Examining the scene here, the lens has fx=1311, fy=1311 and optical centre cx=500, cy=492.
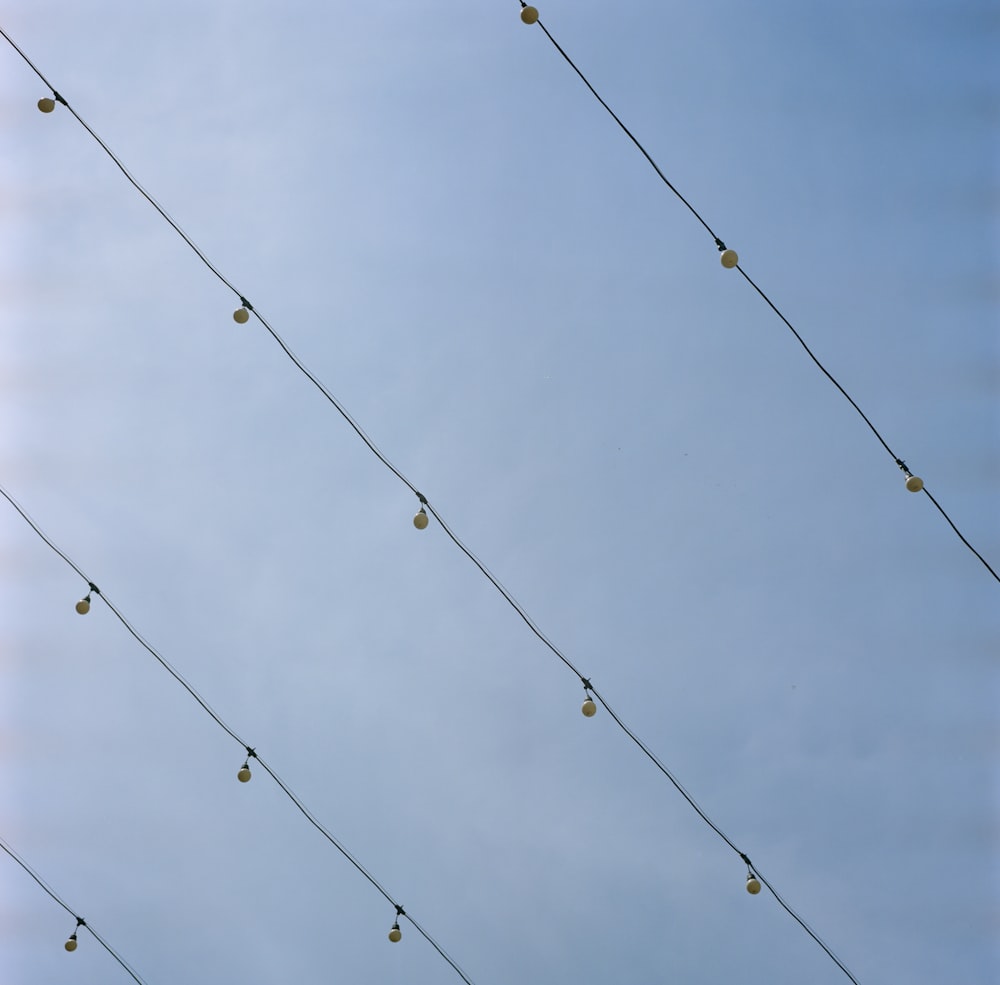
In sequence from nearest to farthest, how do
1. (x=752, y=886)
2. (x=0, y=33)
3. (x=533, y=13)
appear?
(x=533, y=13) → (x=0, y=33) → (x=752, y=886)

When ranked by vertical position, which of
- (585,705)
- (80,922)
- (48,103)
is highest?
(48,103)

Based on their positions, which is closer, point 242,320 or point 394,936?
point 242,320

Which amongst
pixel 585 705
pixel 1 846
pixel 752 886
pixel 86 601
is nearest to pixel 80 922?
pixel 1 846

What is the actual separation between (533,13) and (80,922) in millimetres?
6635

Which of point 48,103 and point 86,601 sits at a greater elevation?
point 48,103

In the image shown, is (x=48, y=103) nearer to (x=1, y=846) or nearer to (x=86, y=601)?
(x=86, y=601)

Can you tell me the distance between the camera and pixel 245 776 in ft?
27.1

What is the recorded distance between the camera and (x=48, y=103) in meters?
6.72

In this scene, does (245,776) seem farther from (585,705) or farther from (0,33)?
(0,33)

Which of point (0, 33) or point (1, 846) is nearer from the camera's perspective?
point (0, 33)

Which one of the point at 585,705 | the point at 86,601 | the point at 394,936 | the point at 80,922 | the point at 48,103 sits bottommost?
the point at 80,922

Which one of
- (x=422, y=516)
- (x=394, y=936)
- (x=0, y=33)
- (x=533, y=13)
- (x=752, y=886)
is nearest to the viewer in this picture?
(x=533, y=13)

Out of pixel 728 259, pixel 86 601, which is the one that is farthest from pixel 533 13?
pixel 86 601

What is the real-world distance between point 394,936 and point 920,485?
448cm
